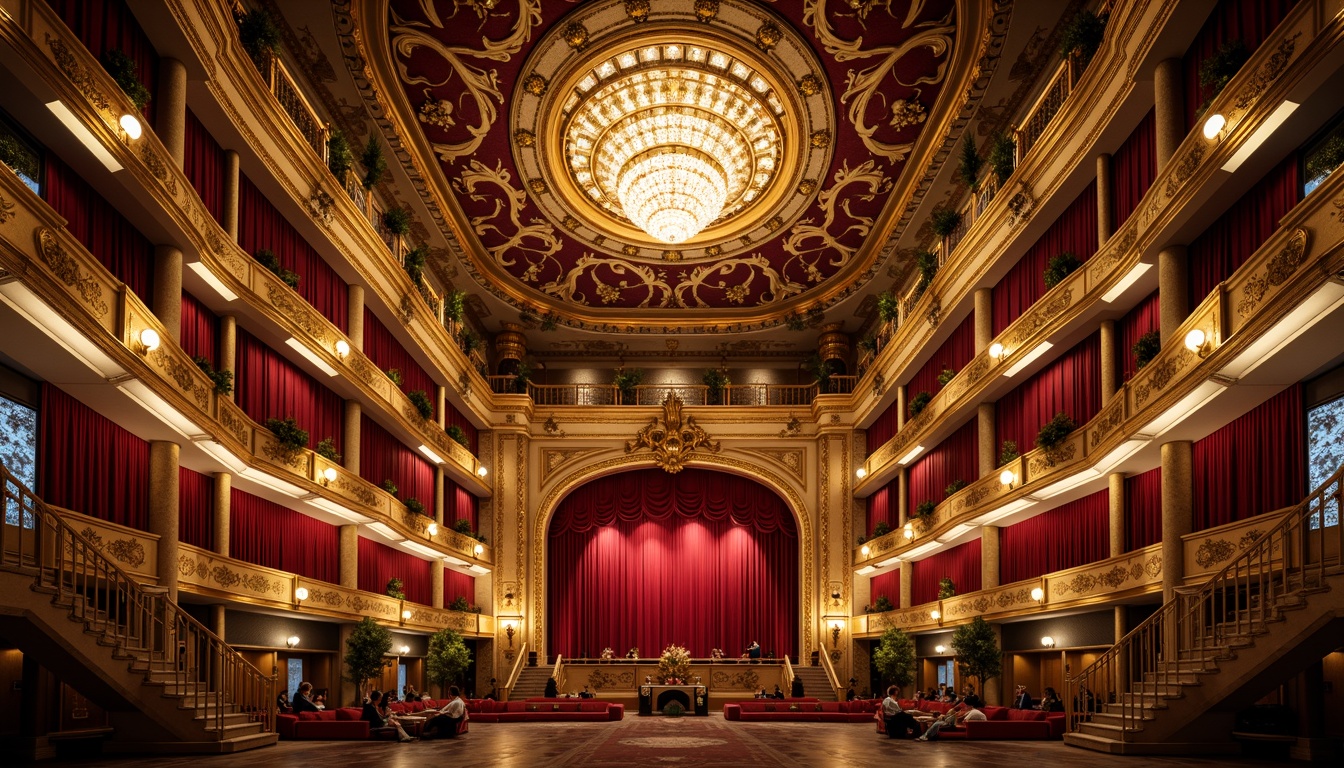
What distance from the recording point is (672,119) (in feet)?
74.4

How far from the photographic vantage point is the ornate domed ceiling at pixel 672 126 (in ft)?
63.5

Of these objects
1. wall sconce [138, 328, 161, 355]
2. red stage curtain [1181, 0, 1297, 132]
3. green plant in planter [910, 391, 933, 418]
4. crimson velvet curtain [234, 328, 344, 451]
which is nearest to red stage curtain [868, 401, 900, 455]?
green plant in planter [910, 391, 933, 418]

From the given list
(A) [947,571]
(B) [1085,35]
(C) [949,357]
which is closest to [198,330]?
(B) [1085,35]

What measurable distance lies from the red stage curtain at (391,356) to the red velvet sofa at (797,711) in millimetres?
10091

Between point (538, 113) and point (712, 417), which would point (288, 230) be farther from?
point (712, 417)

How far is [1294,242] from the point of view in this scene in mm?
10844

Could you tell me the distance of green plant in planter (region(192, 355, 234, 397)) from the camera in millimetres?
15211

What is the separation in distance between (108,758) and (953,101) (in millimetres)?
16449

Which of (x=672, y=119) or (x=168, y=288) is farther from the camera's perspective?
(x=672, y=119)

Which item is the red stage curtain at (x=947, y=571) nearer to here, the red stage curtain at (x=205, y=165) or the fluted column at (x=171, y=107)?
the red stage curtain at (x=205, y=165)

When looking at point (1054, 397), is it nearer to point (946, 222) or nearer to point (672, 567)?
point (946, 222)

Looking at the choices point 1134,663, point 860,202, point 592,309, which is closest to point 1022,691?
point 1134,663

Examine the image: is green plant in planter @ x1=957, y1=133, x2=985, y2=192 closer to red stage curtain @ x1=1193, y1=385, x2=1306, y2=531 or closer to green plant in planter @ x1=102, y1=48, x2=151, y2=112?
red stage curtain @ x1=1193, y1=385, x2=1306, y2=531

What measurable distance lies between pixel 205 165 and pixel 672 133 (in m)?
9.82
